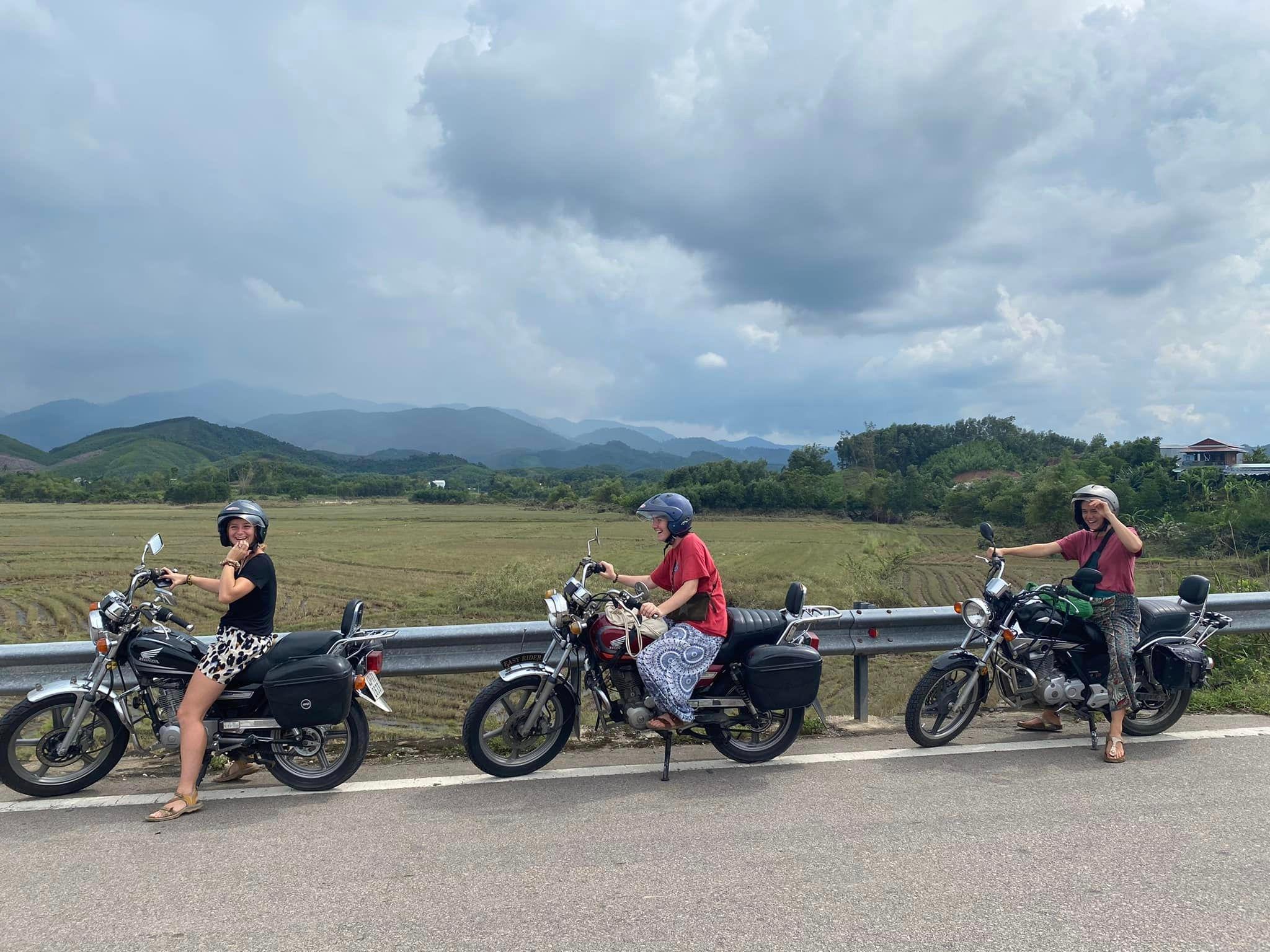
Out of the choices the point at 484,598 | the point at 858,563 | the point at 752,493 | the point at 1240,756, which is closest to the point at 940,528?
the point at 752,493

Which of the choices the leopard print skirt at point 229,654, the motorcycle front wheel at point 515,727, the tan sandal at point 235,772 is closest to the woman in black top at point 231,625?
the leopard print skirt at point 229,654

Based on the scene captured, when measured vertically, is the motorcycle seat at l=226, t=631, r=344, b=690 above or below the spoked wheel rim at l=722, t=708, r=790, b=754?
above

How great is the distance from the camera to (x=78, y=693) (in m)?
4.21

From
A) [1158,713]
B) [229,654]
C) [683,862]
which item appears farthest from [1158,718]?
[229,654]

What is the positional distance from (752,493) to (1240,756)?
72137 millimetres

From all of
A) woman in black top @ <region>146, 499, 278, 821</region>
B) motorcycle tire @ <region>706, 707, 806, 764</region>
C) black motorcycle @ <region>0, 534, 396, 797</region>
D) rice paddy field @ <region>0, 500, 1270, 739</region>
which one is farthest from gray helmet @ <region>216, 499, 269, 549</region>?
motorcycle tire @ <region>706, 707, 806, 764</region>

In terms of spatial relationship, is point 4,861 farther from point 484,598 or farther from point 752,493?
point 752,493

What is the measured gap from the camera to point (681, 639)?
4688 millimetres

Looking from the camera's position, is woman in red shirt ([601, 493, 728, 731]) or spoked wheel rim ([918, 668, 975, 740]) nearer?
woman in red shirt ([601, 493, 728, 731])

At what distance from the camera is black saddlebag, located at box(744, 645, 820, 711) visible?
4793 mm

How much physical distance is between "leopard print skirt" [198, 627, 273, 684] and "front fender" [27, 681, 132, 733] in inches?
20.5

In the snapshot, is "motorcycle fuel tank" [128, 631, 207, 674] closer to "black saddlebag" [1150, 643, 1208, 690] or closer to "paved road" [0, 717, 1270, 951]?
"paved road" [0, 717, 1270, 951]

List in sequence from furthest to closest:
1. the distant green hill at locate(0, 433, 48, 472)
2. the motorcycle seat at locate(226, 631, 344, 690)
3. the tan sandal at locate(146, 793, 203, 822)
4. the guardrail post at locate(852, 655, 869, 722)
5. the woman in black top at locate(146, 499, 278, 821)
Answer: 1. the distant green hill at locate(0, 433, 48, 472)
2. the guardrail post at locate(852, 655, 869, 722)
3. the motorcycle seat at locate(226, 631, 344, 690)
4. the woman in black top at locate(146, 499, 278, 821)
5. the tan sandal at locate(146, 793, 203, 822)

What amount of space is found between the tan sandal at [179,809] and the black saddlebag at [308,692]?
1.75ft
